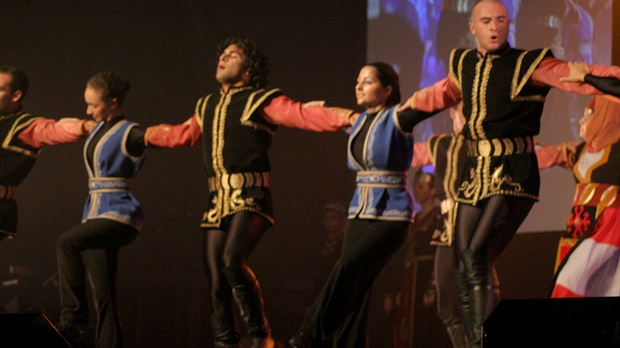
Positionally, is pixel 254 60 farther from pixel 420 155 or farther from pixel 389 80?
pixel 420 155

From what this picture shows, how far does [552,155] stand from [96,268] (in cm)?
275

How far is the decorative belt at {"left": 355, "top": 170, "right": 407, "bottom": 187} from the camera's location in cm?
432

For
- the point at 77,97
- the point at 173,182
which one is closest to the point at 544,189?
the point at 173,182

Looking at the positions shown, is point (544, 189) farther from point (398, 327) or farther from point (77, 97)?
point (77, 97)

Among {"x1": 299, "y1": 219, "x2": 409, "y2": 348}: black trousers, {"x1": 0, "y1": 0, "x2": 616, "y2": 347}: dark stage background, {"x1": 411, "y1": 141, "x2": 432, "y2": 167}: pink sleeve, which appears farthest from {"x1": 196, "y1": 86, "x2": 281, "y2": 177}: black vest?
{"x1": 411, "y1": 141, "x2": 432, "y2": 167}: pink sleeve

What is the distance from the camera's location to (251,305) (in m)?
4.45

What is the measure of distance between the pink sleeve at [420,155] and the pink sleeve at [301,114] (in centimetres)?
52

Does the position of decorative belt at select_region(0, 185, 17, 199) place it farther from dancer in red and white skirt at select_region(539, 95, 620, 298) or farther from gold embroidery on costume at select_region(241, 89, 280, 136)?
dancer in red and white skirt at select_region(539, 95, 620, 298)

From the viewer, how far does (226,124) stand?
462 cm

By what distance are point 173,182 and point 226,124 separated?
31.1 inches

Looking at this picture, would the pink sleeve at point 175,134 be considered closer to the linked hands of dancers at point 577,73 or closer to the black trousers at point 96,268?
the black trousers at point 96,268

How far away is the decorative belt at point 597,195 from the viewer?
427 cm

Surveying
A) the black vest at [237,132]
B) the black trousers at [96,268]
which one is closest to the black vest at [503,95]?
the black vest at [237,132]

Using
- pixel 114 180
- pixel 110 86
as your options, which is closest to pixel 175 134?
pixel 114 180
